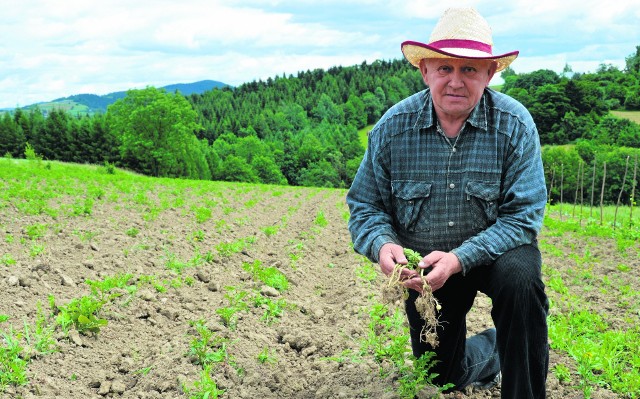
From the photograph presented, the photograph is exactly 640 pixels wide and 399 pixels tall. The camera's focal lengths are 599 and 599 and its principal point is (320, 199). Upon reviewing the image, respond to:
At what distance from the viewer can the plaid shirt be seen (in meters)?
3.34

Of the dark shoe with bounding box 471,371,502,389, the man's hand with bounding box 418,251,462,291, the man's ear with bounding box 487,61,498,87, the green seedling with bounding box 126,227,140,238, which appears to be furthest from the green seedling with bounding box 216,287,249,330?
the green seedling with bounding box 126,227,140,238

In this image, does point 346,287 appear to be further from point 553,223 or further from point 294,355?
point 553,223

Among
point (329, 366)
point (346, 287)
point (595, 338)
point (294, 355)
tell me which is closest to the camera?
point (329, 366)

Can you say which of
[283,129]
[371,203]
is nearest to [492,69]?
[371,203]

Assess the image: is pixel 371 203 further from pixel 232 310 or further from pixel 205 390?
pixel 232 310

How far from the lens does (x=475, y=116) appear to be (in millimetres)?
3455

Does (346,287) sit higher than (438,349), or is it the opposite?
(438,349)

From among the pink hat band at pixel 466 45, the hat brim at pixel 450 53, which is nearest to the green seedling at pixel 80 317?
the hat brim at pixel 450 53

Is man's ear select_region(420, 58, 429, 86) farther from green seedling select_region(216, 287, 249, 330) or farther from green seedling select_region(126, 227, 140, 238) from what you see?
green seedling select_region(126, 227, 140, 238)

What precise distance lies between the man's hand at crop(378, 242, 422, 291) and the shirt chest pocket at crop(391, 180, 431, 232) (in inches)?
10.6

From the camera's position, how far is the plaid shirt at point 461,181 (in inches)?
132

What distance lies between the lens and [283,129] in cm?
11194

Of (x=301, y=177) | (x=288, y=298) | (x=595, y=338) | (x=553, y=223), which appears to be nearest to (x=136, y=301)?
(x=288, y=298)

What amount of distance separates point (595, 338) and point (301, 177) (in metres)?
81.5
